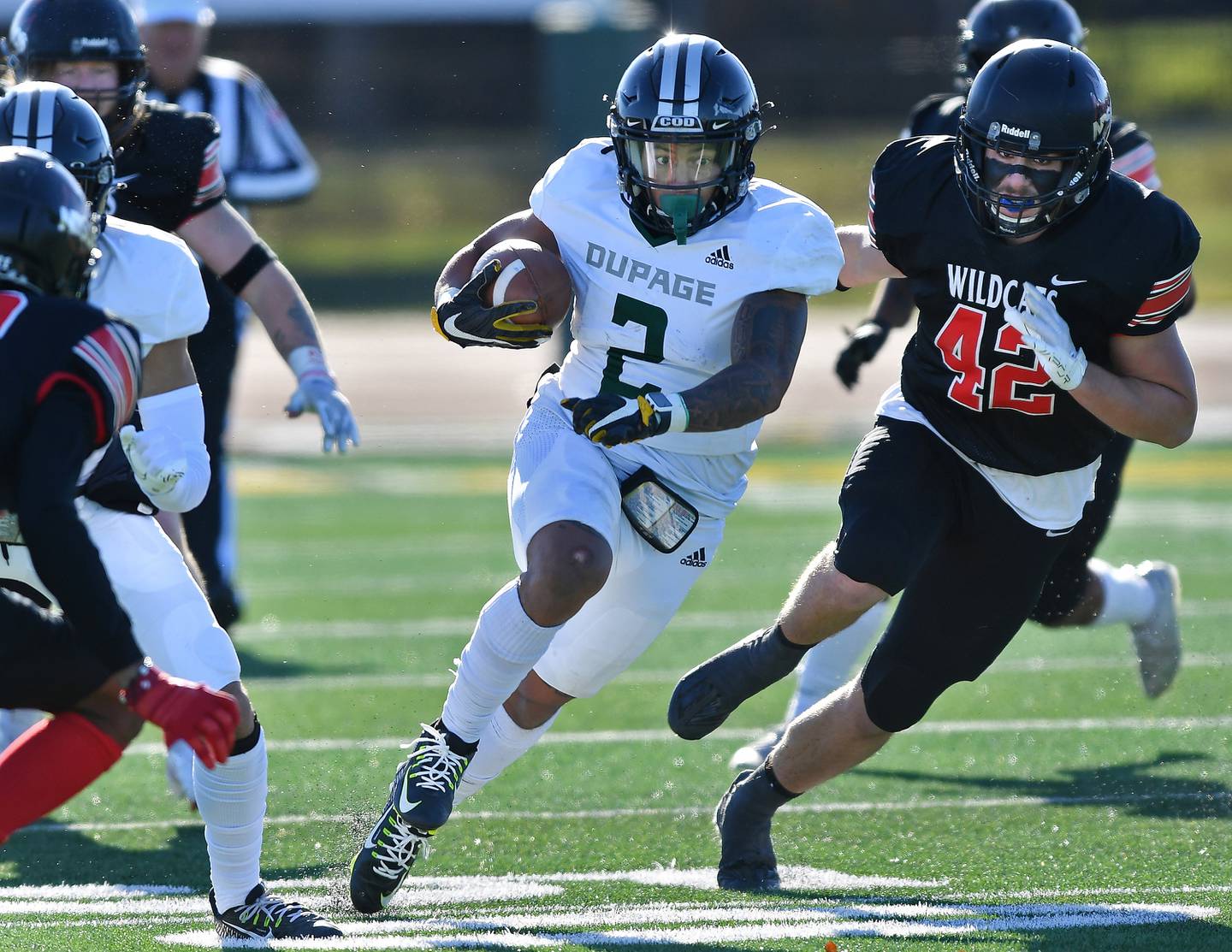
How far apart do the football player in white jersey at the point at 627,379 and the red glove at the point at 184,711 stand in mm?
909

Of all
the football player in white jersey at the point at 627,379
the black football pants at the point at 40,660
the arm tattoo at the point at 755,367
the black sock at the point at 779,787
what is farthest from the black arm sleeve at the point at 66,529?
the black sock at the point at 779,787

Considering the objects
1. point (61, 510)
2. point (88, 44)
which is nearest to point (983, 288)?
point (61, 510)

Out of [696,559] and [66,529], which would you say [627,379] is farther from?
[66,529]

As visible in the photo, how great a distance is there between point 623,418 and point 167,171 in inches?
58.7

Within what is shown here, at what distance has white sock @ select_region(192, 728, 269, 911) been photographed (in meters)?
3.36

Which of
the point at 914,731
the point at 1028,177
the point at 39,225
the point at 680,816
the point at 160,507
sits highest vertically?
the point at 39,225

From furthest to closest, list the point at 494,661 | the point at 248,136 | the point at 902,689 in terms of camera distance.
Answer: the point at 248,136 < the point at 902,689 < the point at 494,661

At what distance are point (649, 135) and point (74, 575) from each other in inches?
65.1

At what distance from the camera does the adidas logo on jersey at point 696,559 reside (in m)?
3.91

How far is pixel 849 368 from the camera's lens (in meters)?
4.98

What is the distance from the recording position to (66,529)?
8.45ft

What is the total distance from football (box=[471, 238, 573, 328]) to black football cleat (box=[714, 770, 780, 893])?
3.50 feet

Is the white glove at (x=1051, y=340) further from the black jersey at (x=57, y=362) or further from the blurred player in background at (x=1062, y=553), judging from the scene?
the black jersey at (x=57, y=362)

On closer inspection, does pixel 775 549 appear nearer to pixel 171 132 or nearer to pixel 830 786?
pixel 830 786
